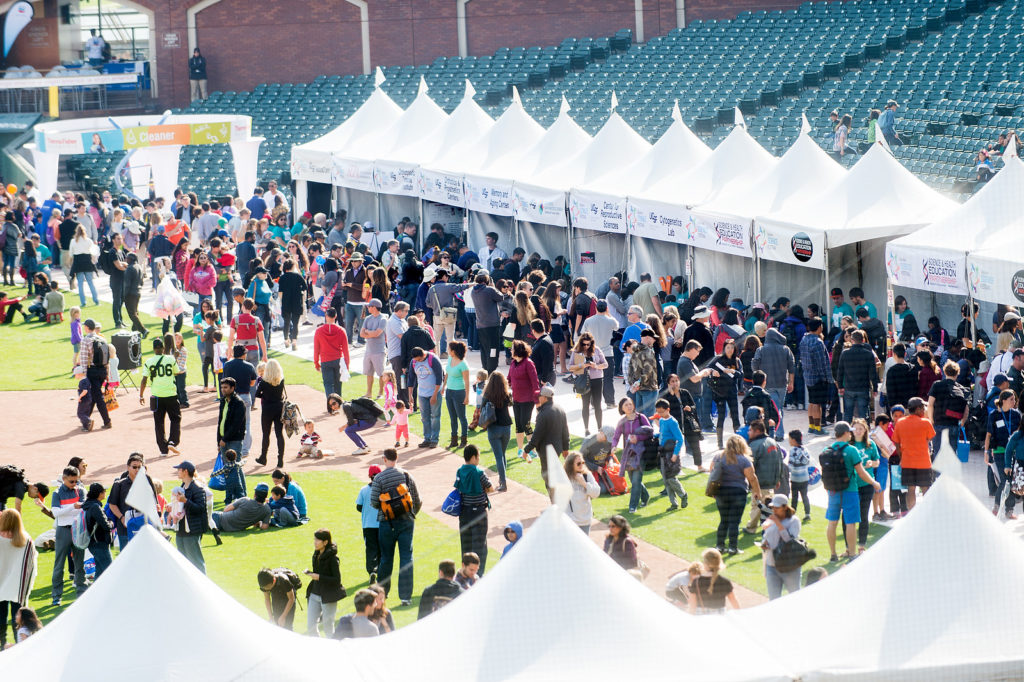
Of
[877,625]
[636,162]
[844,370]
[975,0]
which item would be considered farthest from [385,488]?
[975,0]

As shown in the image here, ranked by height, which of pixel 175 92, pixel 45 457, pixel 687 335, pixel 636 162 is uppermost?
pixel 175 92

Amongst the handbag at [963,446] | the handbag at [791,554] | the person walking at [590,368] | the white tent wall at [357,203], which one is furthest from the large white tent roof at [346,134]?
the handbag at [791,554]

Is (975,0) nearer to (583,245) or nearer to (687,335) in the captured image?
(583,245)

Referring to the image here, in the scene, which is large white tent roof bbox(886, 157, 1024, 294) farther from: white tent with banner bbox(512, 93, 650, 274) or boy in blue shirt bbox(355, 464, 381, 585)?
boy in blue shirt bbox(355, 464, 381, 585)

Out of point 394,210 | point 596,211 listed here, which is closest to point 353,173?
point 394,210

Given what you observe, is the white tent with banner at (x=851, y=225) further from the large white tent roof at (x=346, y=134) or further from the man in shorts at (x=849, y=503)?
the large white tent roof at (x=346, y=134)

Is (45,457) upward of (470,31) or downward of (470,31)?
downward

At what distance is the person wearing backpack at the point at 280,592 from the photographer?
1055 cm

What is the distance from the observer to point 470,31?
45.4 metres

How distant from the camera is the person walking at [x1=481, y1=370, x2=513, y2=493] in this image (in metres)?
14.2

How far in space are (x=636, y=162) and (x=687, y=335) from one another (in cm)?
618

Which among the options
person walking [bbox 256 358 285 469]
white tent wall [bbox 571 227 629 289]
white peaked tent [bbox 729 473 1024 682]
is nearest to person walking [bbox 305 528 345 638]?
white peaked tent [bbox 729 473 1024 682]

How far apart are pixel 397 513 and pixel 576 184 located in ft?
39.4

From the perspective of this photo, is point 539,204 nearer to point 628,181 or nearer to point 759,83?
point 628,181
